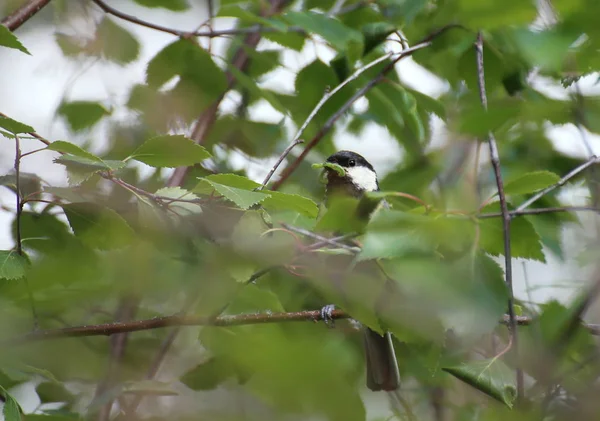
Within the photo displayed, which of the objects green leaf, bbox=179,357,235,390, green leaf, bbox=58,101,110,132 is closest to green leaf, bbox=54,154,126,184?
green leaf, bbox=179,357,235,390

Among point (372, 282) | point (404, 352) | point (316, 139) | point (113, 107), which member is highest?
point (372, 282)

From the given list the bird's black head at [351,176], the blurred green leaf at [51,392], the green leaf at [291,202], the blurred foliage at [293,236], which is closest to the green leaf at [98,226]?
the blurred foliage at [293,236]

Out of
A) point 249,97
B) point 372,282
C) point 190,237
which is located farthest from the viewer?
point 249,97

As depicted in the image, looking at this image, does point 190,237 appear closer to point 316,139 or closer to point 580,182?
point 316,139

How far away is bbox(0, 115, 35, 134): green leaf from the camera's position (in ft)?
2.76

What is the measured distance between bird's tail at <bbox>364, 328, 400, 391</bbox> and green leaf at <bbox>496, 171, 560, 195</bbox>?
84 centimetres

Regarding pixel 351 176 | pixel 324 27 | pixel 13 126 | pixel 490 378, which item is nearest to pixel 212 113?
pixel 351 176

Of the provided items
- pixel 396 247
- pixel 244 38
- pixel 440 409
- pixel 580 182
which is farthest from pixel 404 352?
pixel 396 247

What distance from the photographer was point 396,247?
2.46 ft

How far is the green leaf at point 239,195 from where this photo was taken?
0.88 m

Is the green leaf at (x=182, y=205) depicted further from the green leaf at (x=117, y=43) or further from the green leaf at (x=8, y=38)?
the green leaf at (x=117, y=43)

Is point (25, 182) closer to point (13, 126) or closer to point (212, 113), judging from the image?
point (13, 126)

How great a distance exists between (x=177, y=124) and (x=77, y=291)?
740mm

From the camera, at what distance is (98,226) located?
1019 millimetres
